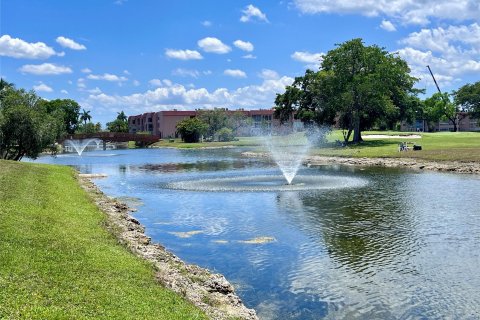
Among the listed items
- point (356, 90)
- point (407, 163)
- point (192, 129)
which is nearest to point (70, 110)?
point (192, 129)

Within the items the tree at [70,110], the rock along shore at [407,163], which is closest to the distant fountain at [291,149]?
the rock along shore at [407,163]

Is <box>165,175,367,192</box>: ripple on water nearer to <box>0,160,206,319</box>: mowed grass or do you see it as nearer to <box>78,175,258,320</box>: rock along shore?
<box>78,175,258,320</box>: rock along shore

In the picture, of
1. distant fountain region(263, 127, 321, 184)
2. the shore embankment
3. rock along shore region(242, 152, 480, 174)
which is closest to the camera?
the shore embankment

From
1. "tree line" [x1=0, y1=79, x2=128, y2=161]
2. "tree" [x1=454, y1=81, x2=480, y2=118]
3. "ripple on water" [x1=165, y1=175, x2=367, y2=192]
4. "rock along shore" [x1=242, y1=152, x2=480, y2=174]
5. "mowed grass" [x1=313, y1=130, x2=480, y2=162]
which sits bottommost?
"ripple on water" [x1=165, y1=175, x2=367, y2=192]

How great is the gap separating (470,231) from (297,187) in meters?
17.6

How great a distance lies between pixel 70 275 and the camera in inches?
488

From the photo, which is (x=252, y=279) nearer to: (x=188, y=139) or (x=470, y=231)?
(x=470, y=231)

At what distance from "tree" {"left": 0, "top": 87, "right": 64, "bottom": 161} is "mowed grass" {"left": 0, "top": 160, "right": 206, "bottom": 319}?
34.4 m

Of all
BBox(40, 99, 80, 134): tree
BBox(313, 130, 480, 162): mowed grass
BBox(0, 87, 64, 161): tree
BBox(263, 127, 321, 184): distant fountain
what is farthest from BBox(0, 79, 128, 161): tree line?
BBox(40, 99, 80, 134): tree

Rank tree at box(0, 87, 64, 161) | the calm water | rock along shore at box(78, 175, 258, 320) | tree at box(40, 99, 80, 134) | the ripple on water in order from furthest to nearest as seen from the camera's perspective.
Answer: tree at box(40, 99, 80, 134)
tree at box(0, 87, 64, 161)
the ripple on water
the calm water
rock along shore at box(78, 175, 258, 320)

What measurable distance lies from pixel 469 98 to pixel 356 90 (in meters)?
89.8

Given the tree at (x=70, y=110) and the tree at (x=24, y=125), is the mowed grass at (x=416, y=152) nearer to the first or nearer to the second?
the tree at (x=24, y=125)

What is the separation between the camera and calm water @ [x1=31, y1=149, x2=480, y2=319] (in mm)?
14258

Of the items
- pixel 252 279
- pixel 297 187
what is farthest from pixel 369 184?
pixel 252 279
